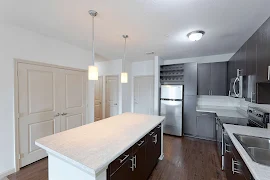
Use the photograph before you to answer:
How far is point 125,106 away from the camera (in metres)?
4.76

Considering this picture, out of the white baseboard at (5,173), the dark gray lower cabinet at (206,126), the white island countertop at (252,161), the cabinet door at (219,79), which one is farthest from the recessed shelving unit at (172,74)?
the white baseboard at (5,173)

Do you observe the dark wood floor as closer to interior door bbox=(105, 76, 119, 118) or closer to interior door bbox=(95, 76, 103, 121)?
interior door bbox=(105, 76, 119, 118)

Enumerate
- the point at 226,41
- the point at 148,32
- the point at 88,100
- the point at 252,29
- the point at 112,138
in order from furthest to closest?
the point at 88,100 → the point at 226,41 → the point at 148,32 → the point at 252,29 → the point at 112,138

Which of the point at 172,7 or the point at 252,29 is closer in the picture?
the point at 172,7

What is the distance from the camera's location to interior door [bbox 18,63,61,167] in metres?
2.31

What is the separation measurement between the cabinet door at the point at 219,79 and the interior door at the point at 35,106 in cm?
417

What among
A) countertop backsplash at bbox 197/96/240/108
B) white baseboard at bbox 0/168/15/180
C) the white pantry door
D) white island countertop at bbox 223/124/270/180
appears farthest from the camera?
the white pantry door

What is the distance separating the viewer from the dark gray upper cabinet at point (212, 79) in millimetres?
3500

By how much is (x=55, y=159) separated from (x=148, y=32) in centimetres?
240

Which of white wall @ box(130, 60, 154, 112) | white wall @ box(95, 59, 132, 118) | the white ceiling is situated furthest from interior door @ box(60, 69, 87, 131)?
white wall @ box(130, 60, 154, 112)

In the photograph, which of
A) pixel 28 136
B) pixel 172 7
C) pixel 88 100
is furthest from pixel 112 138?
pixel 88 100

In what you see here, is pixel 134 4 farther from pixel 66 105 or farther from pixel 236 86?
pixel 66 105

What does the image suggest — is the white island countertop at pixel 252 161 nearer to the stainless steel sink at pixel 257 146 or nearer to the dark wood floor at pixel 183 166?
the stainless steel sink at pixel 257 146

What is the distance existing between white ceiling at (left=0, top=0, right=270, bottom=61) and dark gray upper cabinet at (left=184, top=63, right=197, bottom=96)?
1094mm
